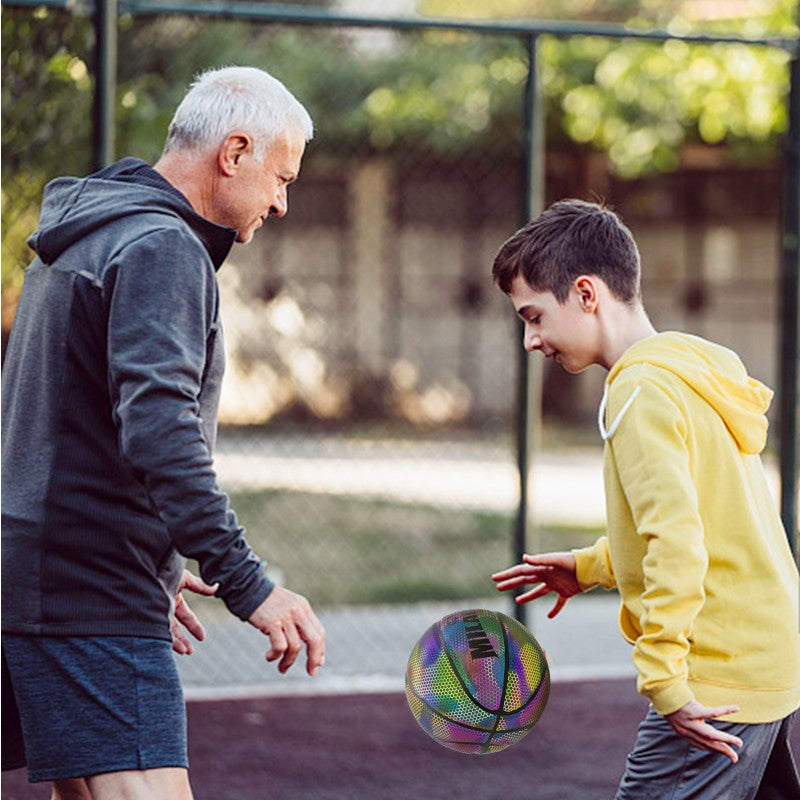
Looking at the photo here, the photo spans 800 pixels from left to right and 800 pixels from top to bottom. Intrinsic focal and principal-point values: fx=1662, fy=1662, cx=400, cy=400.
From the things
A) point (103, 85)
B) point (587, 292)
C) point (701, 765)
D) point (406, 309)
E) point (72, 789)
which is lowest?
point (72, 789)

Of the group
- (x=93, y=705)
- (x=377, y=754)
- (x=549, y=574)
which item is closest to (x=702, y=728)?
(x=549, y=574)

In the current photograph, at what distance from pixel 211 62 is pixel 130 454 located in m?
8.93

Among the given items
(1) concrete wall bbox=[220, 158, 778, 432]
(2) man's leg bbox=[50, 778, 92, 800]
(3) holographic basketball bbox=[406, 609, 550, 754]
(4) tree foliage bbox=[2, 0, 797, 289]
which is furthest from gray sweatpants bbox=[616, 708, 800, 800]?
(1) concrete wall bbox=[220, 158, 778, 432]

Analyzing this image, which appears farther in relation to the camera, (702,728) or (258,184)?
(258,184)

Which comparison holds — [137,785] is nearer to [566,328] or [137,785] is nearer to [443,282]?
[566,328]

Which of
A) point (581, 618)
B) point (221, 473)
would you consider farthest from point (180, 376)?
point (221, 473)

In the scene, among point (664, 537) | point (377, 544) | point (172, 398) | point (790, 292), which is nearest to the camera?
point (172, 398)

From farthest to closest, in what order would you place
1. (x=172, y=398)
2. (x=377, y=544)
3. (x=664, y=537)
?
(x=377, y=544), (x=664, y=537), (x=172, y=398)

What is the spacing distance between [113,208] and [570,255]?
0.95 m

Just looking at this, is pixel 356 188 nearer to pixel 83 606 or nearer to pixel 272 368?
pixel 272 368

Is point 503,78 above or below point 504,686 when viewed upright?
above

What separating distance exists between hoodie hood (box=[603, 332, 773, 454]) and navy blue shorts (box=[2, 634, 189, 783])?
1.03 m

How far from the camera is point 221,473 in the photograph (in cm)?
1398

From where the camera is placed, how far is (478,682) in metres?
3.68
